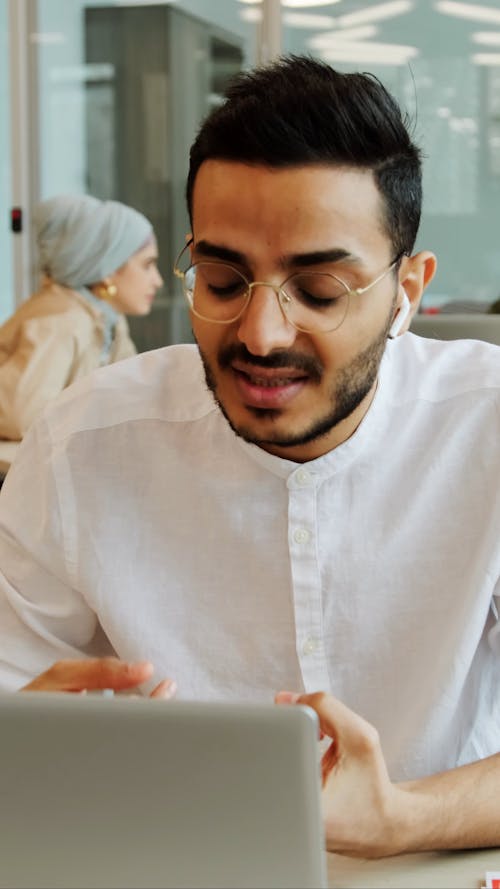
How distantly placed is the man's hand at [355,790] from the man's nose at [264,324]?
32 centimetres

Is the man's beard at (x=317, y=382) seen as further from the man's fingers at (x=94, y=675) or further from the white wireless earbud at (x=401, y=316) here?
the man's fingers at (x=94, y=675)

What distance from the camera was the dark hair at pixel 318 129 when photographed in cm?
118

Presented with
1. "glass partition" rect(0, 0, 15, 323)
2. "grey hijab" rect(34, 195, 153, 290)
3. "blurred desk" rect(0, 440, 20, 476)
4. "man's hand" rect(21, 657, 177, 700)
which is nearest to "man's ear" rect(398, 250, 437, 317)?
"man's hand" rect(21, 657, 177, 700)

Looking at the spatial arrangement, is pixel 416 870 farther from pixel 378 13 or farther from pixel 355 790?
pixel 378 13

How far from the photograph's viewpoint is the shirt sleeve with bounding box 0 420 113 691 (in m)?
1.33

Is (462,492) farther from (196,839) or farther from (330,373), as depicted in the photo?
(196,839)

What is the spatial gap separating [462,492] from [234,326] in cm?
32

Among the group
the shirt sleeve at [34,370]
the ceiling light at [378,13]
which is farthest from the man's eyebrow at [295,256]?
the ceiling light at [378,13]

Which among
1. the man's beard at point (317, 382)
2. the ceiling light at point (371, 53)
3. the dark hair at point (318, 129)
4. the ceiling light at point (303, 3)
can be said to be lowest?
the man's beard at point (317, 382)

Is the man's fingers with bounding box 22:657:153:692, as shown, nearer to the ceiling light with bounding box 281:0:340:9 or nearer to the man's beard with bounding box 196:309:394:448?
the man's beard with bounding box 196:309:394:448

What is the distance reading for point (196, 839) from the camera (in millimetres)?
762

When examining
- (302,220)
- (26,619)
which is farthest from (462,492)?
(26,619)

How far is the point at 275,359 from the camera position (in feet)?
3.80

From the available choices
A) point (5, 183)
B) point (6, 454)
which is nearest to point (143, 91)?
point (5, 183)
